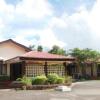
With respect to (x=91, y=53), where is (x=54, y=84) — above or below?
below

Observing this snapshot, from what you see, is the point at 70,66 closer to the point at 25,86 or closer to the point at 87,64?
the point at 87,64

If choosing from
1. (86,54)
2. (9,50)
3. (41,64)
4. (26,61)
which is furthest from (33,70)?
(86,54)

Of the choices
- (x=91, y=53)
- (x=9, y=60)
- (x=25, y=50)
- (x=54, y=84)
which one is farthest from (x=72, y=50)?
(x=54, y=84)

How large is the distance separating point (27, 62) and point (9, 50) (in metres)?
6.61

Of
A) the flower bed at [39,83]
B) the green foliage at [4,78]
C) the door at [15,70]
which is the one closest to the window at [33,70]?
the flower bed at [39,83]

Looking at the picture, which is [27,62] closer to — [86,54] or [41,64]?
[41,64]

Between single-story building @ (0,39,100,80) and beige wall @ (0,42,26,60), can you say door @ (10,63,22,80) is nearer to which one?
single-story building @ (0,39,100,80)

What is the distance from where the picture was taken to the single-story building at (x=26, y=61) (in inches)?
1334

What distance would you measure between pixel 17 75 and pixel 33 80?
8.57 metres

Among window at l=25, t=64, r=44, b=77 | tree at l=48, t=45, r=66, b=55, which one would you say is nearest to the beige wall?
window at l=25, t=64, r=44, b=77

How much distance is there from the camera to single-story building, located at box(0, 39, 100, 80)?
33894mm

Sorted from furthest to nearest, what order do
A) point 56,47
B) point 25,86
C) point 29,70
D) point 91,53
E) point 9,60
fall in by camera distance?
1. point 56,47
2. point 91,53
3. point 9,60
4. point 29,70
5. point 25,86

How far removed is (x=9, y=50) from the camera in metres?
39.9

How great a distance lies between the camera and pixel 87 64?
54875 mm
